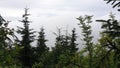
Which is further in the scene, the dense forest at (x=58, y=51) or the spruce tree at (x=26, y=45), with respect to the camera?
the spruce tree at (x=26, y=45)

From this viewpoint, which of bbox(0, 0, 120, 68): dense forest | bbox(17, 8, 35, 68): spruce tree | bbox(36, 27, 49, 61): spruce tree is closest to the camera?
bbox(0, 0, 120, 68): dense forest

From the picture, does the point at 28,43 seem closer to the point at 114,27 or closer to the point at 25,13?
the point at 25,13

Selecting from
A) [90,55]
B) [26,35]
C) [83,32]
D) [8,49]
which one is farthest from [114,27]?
[26,35]

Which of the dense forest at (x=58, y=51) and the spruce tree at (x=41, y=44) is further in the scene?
the spruce tree at (x=41, y=44)

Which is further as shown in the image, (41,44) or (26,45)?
(41,44)

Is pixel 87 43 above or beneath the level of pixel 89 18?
beneath

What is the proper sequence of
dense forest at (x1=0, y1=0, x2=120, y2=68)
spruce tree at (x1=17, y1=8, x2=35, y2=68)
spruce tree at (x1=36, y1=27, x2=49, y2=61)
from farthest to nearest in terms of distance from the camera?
spruce tree at (x1=36, y1=27, x2=49, y2=61), spruce tree at (x1=17, y1=8, x2=35, y2=68), dense forest at (x1=0, y1=0, x2=120, y2=68)

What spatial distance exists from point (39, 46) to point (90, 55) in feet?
73.3

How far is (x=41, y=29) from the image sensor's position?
221 feet

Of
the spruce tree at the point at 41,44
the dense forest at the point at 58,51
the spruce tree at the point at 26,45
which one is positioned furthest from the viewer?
the spruce tree at the point at 41,44

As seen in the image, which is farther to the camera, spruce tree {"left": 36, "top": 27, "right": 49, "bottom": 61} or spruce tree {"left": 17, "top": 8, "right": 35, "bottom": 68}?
spruce tree {"left": 36, "top": 27, "right": 49, "bottom": 61}

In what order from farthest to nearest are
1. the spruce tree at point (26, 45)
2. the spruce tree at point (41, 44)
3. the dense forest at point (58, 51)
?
the spruce tree at point (41, 44) < the spruce tree at point (26, 45) < the dense forest at point (58, 51)

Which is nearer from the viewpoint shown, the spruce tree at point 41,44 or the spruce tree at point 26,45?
the spruce tree at point 26,45

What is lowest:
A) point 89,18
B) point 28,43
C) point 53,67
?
point 53,67
